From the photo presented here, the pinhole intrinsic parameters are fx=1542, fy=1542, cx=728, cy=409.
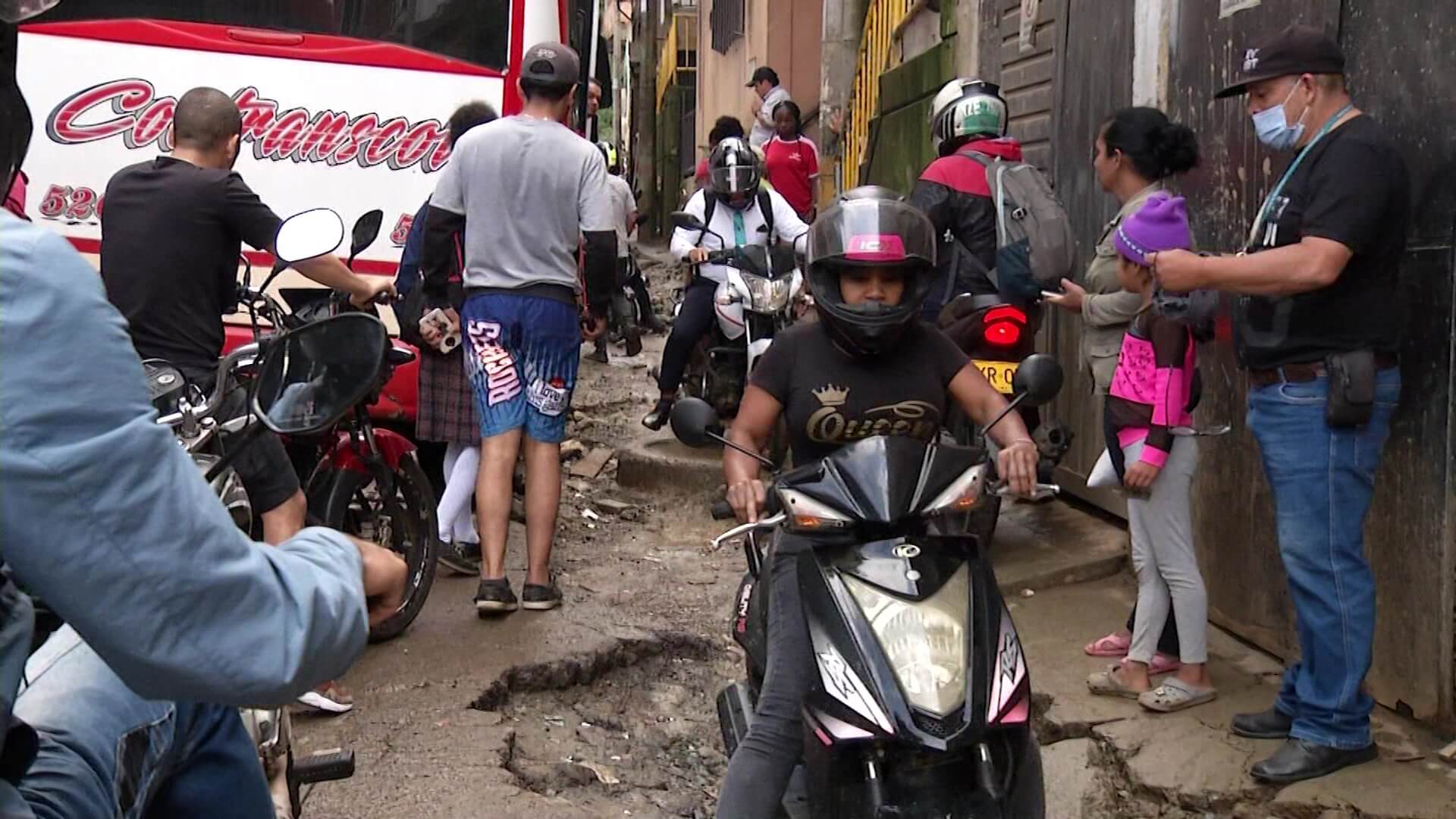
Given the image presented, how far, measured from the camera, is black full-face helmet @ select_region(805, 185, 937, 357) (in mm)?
3502

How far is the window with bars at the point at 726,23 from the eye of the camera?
74.0ft

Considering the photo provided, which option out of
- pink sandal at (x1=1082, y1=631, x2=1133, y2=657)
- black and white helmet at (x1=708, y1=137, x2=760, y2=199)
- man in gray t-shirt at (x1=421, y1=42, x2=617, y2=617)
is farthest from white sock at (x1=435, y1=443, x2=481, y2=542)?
black and white helmet at (x1=708, y1=137, x2=760, y2=199)

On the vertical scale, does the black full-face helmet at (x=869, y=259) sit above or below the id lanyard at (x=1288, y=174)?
below

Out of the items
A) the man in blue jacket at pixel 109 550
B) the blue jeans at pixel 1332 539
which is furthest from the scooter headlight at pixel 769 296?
the man in blue jacket at pixel 109 550

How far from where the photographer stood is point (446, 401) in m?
6.27

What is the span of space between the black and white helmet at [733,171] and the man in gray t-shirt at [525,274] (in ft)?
8.77

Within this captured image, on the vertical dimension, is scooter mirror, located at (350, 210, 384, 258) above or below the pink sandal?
above

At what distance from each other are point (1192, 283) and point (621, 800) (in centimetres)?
209

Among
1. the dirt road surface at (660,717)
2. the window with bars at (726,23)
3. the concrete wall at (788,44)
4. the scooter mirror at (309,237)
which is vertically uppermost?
the window with bars at (726,23)

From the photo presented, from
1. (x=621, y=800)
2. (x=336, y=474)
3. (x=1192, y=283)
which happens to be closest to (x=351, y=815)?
(x=621, y=800)

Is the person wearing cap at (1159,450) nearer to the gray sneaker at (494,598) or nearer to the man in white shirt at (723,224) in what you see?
the gray sneaker at (494,598)

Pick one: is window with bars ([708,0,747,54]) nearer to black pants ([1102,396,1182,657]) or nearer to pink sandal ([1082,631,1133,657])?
pink sandal ([1082,631,1133,657])

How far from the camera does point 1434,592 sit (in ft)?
13.3

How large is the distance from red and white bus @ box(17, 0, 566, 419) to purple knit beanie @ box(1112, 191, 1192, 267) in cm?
369
